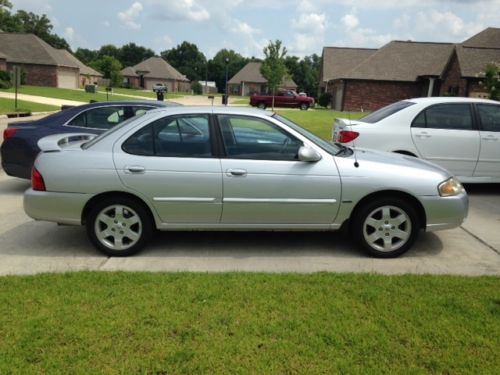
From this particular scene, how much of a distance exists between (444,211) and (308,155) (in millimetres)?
1563

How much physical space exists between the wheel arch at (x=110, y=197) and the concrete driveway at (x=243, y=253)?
0.43 meters

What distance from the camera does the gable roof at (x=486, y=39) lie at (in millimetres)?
42625

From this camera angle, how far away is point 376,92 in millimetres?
41688

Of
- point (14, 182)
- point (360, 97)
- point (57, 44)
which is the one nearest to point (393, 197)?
point (14, 182)

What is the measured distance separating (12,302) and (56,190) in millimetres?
1422

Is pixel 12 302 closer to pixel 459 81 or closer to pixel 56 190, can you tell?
pixel 56 190

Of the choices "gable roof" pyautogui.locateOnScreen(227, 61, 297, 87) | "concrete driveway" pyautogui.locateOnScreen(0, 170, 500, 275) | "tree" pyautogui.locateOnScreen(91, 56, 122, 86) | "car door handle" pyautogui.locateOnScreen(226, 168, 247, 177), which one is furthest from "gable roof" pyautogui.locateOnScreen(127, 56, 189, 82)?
"car door handle" pyautogui.locateOnScreen(226, 168, 247, 177)

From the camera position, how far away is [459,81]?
109 feet

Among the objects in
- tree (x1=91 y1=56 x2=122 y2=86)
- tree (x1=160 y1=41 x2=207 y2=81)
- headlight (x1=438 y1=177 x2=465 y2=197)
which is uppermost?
tree (x1=160 y1=41 x2=207 y2=81)

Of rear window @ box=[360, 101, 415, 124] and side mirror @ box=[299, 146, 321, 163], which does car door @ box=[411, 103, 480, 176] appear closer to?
rear window @ box=[360, 101, 415, 124]

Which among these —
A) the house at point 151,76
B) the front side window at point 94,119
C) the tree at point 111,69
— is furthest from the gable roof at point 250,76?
the front side window at point 94,119

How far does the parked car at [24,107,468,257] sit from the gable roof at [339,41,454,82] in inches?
1499

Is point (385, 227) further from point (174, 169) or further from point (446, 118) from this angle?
point (446, 118)

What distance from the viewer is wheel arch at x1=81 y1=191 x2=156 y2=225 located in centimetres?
497
